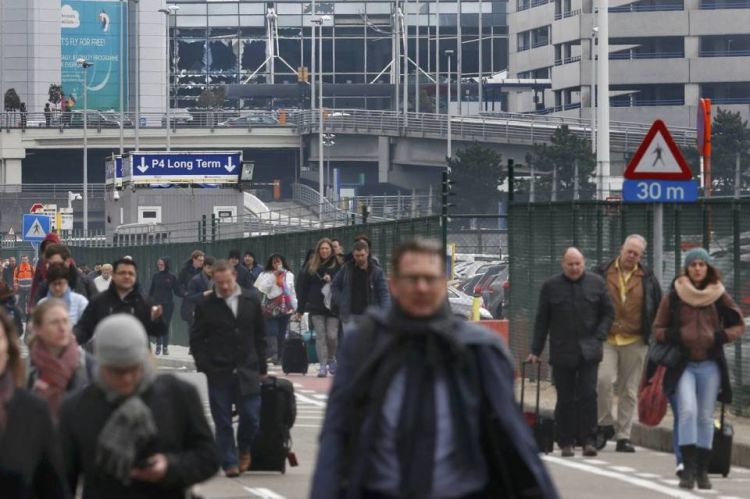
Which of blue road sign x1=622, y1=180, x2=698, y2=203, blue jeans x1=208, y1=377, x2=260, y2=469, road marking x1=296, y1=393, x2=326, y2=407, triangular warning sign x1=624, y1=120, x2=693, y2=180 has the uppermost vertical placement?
triangular warning sign x1=624, y1=120, x2=693, y2=180

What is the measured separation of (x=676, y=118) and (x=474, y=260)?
68.1 meters

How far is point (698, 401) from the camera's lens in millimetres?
13727

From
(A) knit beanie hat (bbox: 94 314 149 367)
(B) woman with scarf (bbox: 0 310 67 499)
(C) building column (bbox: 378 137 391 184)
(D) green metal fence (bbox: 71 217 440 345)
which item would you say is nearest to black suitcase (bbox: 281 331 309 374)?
(D) green metal fence (bbox: 71 217 440 345)

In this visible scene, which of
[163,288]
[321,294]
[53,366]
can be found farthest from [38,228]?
[53,366]

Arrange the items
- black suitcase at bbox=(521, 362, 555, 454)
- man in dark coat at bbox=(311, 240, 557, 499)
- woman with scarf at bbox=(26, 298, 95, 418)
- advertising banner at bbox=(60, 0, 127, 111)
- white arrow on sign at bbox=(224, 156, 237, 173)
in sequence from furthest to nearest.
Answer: advertising banner at bbox=(60, 0, 127, 111) < white arrow on sign at bbox=(224, 156, 237, 173) < black suitcase at bbox=(521, 362, 555, 454) < woman with scarf at bbox=(26, 298, 95, 418) < man in dark coat at bbox=(311, 240, 557, 499)

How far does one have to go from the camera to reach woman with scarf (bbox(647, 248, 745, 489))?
13625 mm

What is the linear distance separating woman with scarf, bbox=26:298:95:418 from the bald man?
6.69 meters

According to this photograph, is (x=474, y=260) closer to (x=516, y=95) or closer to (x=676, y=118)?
(x=676, y=118)

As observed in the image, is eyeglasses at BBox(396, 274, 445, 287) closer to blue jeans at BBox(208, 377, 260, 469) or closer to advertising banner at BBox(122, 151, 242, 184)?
blue jeans at BBox(208, 377, 260, 469)

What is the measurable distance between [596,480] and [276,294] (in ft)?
43.0

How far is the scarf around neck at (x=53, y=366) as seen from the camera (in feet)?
29.8

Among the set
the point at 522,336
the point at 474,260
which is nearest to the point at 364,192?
the point at 474,260

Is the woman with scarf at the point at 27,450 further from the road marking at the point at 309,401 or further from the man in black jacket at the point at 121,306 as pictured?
the road marking at the point at 309,401

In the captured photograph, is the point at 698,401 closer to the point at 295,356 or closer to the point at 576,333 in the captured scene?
the point at 576,333
